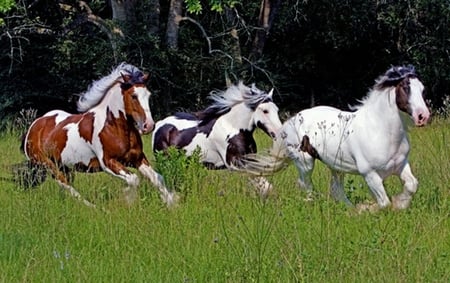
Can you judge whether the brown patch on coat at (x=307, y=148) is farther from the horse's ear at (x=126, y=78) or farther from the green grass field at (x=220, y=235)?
the horse's ear at (x=126, y=78)

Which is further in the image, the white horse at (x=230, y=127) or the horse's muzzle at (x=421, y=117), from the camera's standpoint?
the white horse at (x=230, y=127)

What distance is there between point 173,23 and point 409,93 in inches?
559

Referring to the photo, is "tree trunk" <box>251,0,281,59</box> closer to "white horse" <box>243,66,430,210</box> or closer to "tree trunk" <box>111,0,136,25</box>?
"tree trunk" <box>111,0,136,25</box>

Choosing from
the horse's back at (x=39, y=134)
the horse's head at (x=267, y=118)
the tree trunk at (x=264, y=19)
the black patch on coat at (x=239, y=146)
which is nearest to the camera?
the horse's head at (x=267, y=118)

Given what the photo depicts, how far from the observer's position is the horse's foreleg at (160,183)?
7541 mm

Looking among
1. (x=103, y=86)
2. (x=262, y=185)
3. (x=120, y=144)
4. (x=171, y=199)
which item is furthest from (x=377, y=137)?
(x=103, y=86)

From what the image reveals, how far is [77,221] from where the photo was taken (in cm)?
692

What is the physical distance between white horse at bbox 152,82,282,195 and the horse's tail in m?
0.14

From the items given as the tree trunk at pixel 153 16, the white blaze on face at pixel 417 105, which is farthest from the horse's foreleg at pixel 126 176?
the tree trunk at pixel 153 16

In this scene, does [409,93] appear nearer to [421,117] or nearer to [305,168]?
[421,117]

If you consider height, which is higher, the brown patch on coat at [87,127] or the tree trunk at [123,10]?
the brown patch on coat at [87,127]

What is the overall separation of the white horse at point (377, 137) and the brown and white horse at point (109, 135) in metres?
1.58

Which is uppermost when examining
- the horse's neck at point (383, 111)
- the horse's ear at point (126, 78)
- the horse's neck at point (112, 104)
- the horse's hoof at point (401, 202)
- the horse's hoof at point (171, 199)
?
the horse's neck at point (383, 111)

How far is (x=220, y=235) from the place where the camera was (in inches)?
237
